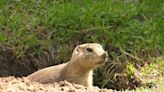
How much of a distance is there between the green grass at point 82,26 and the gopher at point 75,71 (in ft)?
1.60

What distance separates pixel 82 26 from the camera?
23.8ft

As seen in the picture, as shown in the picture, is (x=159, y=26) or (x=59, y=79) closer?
(x=59, y=79)

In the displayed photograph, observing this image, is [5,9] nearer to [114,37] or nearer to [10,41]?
[10,41]

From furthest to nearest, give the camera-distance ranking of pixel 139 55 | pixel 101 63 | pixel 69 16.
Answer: pixel 69 16 < pixel 139 55 < pixel 101 63

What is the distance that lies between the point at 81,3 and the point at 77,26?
688 millimetres

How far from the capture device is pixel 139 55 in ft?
22.6

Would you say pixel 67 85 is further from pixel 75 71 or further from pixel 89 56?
pixel 75 71

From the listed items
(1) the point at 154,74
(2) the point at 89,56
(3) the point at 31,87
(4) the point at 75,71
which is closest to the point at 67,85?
(3) the point at 31,87

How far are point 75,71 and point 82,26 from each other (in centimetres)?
93

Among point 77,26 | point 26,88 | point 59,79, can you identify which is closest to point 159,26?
point 77,26

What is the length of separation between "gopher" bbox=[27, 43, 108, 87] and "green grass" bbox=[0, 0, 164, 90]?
0.49 m

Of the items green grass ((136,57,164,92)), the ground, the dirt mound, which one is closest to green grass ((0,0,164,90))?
green grass ((136,57,164,92))

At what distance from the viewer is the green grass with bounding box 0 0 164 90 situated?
277 inches

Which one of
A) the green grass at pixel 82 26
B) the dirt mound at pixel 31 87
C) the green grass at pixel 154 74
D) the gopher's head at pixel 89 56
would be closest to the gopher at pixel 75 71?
the gopher's head at pixel 89 56
